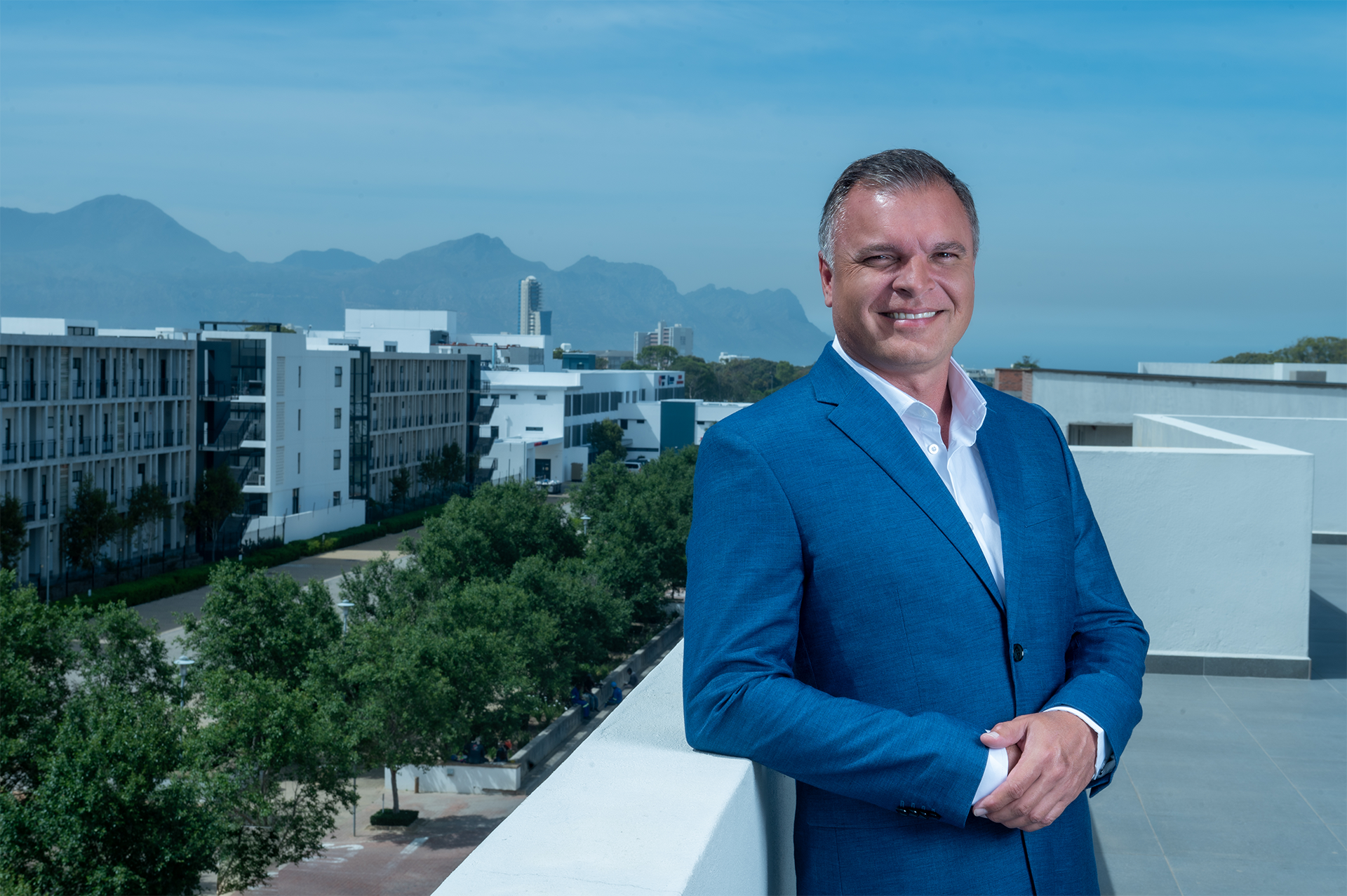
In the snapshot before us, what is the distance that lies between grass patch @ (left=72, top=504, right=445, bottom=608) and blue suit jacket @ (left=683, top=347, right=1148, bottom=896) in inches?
920

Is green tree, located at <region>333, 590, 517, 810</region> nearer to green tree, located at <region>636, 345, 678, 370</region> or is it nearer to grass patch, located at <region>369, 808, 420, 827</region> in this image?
grass patch, located at <region>369, 808, 420, 827</region>

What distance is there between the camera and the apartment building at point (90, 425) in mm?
29641

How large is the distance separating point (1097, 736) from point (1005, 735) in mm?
223

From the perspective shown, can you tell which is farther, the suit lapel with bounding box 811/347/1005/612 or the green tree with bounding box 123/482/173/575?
the green tree with bounding box 123/482/173/575

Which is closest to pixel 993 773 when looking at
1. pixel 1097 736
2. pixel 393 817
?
pixel 1097 736

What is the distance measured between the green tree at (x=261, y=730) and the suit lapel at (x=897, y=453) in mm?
14195

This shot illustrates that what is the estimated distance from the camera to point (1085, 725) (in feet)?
5.58

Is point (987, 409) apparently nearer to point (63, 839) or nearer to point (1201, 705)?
point (1201, 705)

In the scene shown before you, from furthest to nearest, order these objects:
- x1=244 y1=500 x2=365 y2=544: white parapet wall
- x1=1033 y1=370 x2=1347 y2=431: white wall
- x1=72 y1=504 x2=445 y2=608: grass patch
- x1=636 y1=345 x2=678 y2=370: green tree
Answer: x1=636 y1=345 x2=678 y2=370: green tree → x1=244 y1=500 x2=365 y2=544: white parapet wall → x1=72 y1=504 x2=445 y2=608: grass patch → x1=1033 y1=370 x2=1347 y2=431: white wall

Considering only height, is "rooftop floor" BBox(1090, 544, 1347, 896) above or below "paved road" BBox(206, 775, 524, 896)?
above

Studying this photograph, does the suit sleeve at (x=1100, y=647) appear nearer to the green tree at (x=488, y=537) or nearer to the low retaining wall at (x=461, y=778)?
the low retaining wall at (x=461, y=778)

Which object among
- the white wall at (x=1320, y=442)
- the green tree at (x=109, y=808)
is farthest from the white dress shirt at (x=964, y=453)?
the green tree at (x=109, y=808)

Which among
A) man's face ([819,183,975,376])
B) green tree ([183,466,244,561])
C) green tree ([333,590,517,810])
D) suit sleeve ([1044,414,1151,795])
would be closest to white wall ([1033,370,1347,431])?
green tree ([333,590,517,810])

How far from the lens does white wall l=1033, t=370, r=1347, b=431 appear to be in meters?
18.7
